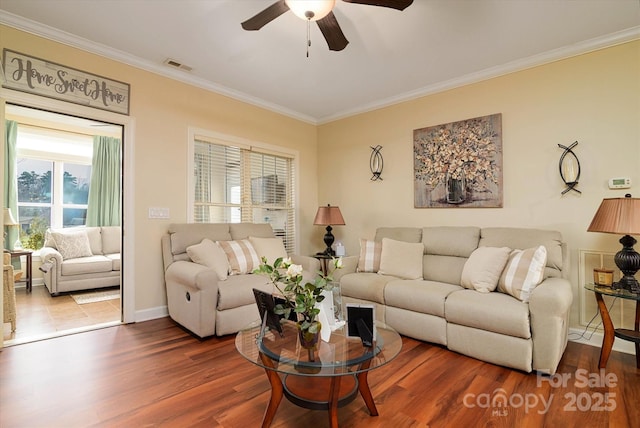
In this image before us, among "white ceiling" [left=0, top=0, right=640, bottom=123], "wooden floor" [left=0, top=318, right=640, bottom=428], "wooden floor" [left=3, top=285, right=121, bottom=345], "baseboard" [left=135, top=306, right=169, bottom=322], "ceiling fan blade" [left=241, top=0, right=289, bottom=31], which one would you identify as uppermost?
"white ceiling" [left=0, top=0, right=640, bottom=123]

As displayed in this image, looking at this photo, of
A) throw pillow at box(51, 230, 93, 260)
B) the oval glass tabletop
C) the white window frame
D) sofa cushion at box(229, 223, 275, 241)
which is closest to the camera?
the oval glass tabletop

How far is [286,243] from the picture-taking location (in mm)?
4816

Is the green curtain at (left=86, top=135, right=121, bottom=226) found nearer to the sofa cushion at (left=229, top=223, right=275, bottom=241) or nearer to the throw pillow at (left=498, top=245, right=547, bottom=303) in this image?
the sofa cushion at (left=229, top=223, right=275, bottom=241)

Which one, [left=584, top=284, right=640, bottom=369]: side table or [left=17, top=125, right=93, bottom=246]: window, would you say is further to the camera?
[left=17, top=125, right=93, bottom=246]: window

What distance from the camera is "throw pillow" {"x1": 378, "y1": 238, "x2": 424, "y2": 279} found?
3.26 meters

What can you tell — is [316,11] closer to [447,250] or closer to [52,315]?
[447,250]

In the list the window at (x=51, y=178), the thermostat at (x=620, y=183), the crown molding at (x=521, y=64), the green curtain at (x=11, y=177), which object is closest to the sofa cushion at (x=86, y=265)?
the green curtain at (x=11, y=177)

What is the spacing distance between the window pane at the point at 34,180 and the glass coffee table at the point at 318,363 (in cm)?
534

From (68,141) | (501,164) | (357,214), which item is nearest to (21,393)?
(357,214)

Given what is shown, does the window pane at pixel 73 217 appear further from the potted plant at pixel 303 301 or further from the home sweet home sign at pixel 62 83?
the potted plant at pixel 303 301

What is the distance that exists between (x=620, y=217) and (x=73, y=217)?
7.25m

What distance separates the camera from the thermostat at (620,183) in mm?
2627

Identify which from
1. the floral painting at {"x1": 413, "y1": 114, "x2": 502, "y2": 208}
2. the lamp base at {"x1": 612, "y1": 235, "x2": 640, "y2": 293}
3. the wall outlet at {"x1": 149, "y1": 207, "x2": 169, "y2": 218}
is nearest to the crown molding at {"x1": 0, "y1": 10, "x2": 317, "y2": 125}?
the wall outlet at {"x1": 149, "y1": 207, "x2": 169, "y2": 218}

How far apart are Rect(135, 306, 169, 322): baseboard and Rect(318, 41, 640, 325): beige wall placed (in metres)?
2.83
